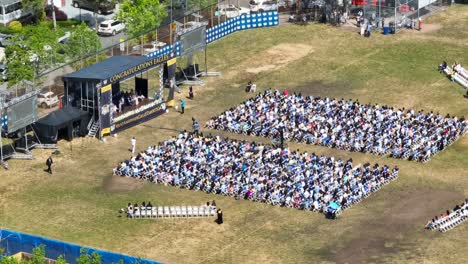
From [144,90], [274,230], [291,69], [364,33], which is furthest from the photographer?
[364,33]

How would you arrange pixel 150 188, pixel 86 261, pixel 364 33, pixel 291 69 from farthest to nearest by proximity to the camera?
pixel 364 33
pixel 291 69
pixel 150 188
pixel 86 261

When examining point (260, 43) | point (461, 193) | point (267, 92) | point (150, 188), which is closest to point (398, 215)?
point (461, 193)

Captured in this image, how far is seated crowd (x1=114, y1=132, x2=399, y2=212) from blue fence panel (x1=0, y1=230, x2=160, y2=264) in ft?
51.6

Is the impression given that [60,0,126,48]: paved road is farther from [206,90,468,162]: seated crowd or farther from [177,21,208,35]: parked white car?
[206,90,468,162]: seated crowd

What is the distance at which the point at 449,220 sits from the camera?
89.1m

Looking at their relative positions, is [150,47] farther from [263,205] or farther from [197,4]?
[263,205]

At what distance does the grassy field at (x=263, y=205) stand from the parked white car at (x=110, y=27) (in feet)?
44.0

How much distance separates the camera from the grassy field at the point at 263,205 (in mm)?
86375

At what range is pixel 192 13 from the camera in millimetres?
127125

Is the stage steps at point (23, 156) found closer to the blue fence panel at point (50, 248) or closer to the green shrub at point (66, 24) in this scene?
the blue fence panel at point (50, 248)

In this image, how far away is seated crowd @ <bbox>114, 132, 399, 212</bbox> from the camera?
9288 centimetres

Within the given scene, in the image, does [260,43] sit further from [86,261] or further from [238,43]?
[86,261]

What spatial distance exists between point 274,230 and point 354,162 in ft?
44.5

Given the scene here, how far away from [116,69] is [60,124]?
264 inches
